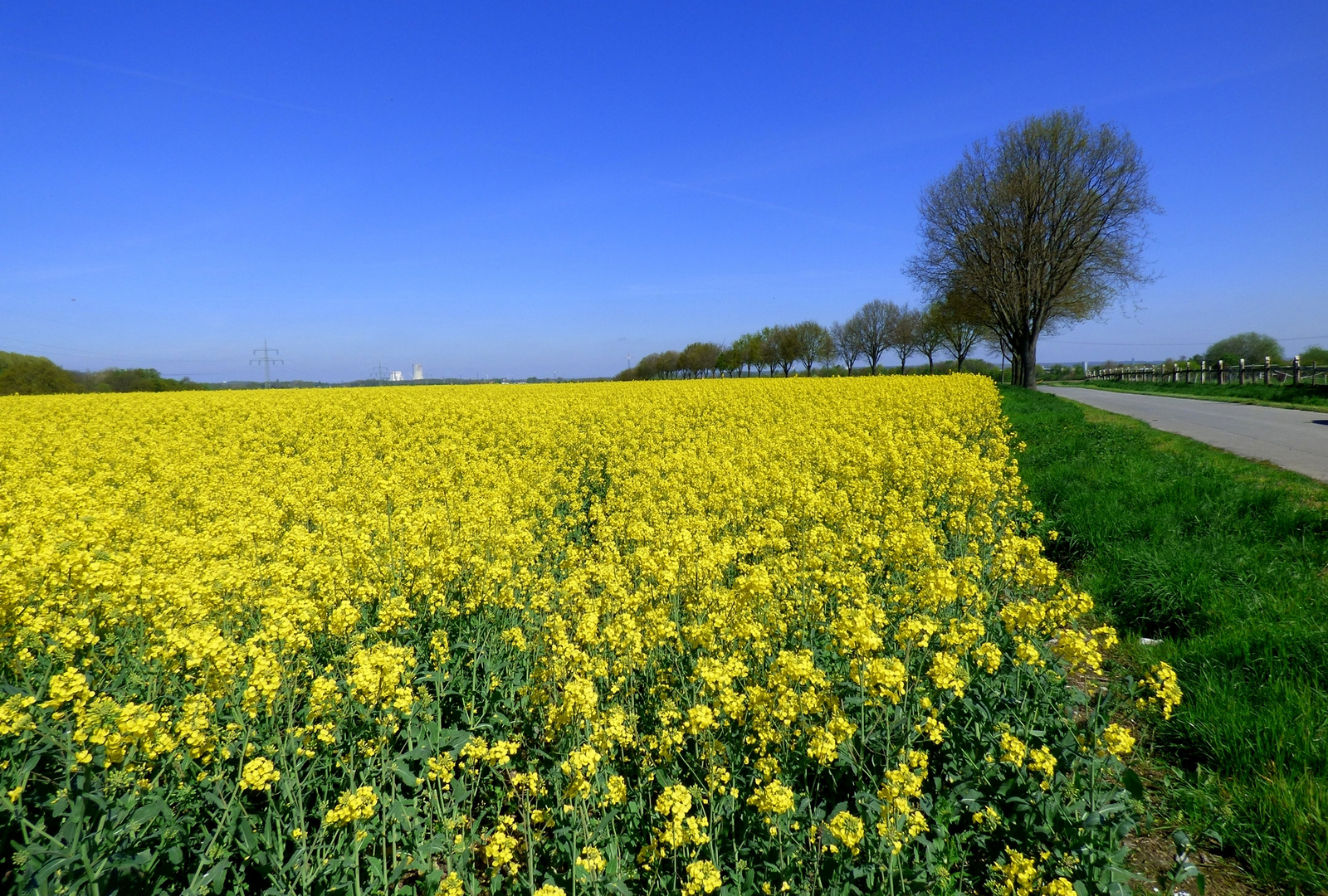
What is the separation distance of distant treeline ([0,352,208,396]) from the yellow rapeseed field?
51.7 meters

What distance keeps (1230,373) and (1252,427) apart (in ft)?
104

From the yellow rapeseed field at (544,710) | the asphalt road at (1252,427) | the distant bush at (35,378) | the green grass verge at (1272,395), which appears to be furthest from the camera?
the distant bush at (35,378)

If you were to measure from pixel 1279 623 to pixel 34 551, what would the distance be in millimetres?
8876

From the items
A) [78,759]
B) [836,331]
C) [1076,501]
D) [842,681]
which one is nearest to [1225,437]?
[1076,501]

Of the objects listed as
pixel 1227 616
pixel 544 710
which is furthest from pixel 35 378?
pixel 1227 616

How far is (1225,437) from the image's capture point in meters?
12.9


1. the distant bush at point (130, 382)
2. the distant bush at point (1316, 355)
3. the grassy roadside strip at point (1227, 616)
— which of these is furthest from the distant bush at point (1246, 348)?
the distant bush at point (130, 382)

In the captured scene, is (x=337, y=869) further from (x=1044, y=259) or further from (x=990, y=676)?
(x=1044, y=259)

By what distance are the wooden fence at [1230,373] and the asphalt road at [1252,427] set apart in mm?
Result: 11593

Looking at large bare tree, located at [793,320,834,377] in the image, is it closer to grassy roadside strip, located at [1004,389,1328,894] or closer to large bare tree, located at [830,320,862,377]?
large bare tree, located at [830,320,862,377]

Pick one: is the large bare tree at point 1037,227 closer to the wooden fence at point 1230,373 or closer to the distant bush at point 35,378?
the wooden fence at point 1230,373

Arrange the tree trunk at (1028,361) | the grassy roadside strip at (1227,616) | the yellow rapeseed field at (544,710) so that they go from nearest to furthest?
the yellow rapeseed field at (544,710) → the grassy roadside strip at (1227,616) → the tree trunk at (1028,361)

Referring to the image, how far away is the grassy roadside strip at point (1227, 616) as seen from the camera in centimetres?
303

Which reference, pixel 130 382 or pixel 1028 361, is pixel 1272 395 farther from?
pixel 130 382
